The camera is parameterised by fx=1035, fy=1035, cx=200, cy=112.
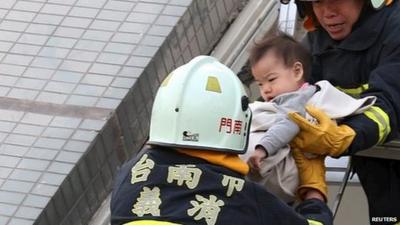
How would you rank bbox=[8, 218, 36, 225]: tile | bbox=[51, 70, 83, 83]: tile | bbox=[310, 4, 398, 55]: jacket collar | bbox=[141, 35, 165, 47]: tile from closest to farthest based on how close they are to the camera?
bbox=[310, 4, 398, 55]: jacket collar → bbox=[8, 218, 36, 225]: tile → bbox=[51, 70, 83, 83]: tile → bbox=[141, 35, 165, 47]: tile

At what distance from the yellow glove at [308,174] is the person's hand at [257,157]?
148 millimetres

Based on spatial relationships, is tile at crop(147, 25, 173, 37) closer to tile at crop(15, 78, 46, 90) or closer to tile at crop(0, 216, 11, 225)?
tile at crop(15, 78, 46, 90)

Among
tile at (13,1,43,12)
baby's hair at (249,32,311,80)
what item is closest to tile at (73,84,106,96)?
tile at (13,1,43,12)

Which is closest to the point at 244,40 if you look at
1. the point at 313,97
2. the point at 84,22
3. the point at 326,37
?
the point at 84,22

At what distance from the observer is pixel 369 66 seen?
3.58m

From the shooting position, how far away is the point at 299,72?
3.41 meters

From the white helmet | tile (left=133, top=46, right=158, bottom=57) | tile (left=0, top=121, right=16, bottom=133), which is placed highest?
the white helmet

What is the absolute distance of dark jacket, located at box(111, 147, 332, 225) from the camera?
9.43 ft

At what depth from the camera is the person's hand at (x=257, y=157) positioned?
3.15 metres

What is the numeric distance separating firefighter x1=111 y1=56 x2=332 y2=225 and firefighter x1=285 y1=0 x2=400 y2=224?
1.00ft

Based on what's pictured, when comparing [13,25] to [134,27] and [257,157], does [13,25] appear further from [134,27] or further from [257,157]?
[257,157]

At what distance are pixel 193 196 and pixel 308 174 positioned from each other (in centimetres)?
52

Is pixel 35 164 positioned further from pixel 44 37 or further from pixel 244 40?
pixel 244 40

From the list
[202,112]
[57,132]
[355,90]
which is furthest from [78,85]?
[202,112]
